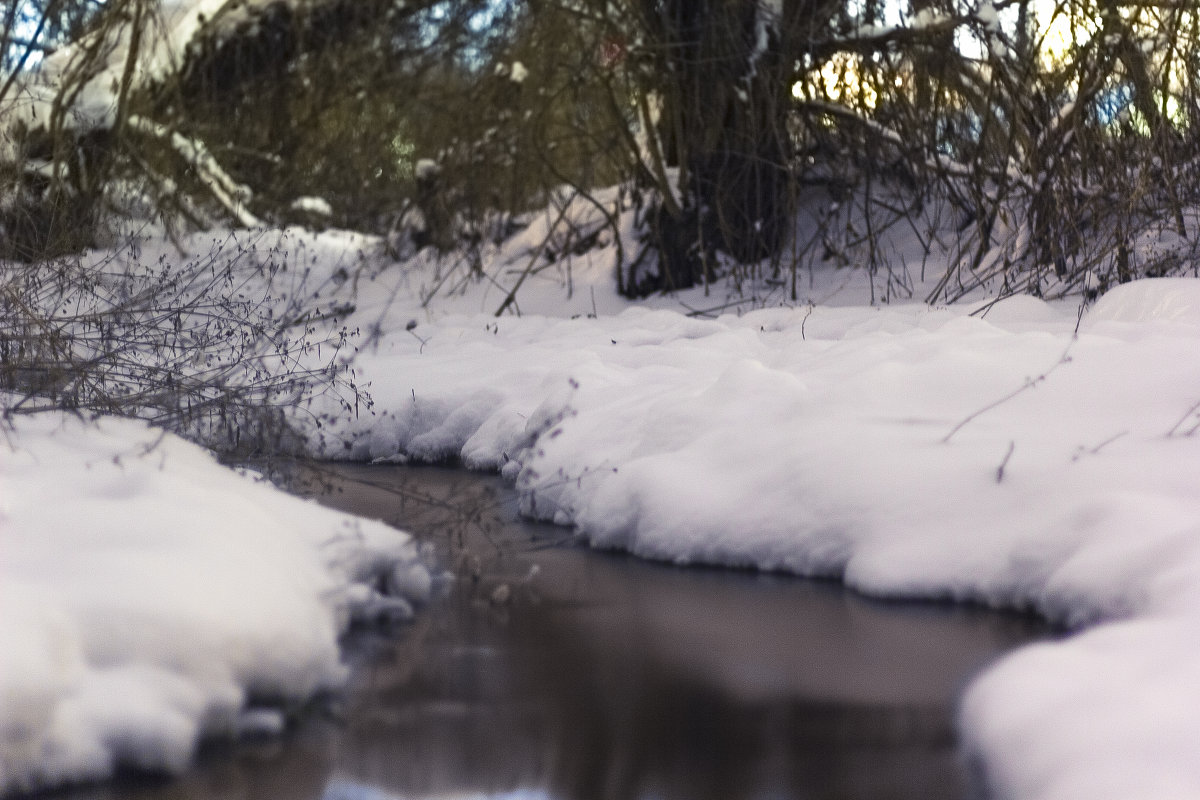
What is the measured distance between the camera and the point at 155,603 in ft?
9.22

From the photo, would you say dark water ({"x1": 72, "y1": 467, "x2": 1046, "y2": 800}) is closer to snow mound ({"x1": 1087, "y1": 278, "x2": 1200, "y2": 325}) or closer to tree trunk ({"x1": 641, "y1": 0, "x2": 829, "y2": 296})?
snow mound ({"x1": 1087, "y1": 278, "x2": 1200, "y2": 325})

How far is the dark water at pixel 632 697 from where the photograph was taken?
2.55 meters

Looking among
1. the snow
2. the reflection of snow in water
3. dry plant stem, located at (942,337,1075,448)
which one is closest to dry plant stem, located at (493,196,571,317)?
the snow

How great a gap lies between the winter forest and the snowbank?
1 cm

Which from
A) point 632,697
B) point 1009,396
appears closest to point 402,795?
point 632,697

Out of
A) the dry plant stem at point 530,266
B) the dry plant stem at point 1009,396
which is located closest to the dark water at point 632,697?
the dry plant stem at point 1009,396

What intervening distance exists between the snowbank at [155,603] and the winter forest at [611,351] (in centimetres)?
1

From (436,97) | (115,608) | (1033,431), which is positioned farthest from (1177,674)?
(436,97)

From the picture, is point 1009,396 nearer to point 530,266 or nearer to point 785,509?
point 785,509

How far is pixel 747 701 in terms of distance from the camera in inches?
118

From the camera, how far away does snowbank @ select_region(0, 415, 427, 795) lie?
8.34 ft

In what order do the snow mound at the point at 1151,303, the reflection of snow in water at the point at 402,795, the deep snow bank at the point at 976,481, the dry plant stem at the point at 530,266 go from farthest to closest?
the dry plant stem at the point at 530,266 → the snow mound at the point at 1151,303 → the deep snow bank at the point at 976,481 → the reflection of snow in water at the point at 402,795

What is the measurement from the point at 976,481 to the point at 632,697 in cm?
155

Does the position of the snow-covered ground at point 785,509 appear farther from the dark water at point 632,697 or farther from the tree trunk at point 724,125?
the tree trunk at point 724,125
